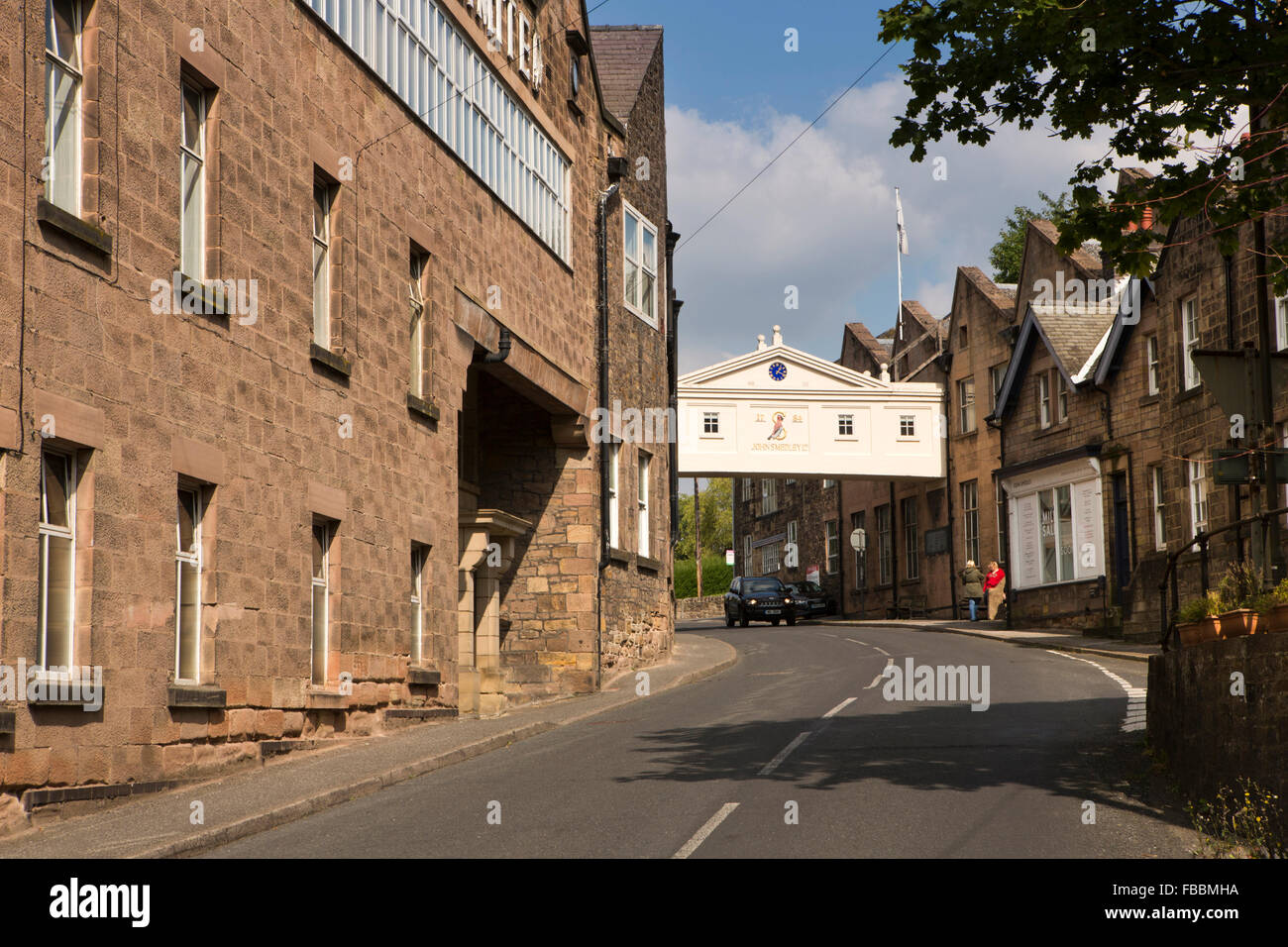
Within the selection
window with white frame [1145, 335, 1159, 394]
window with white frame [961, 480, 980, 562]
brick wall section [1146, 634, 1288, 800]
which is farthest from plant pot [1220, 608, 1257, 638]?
window with white frame [961, 480, 980, 562]

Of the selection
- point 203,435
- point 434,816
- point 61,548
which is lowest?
point 434,816

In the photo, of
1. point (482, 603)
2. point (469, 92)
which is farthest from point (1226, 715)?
point (482, 603)

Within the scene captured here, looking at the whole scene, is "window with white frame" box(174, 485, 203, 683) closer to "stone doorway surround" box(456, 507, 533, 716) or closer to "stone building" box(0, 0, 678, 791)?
"stone building" box(0, 0, 678, 791)

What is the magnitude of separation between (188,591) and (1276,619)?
917cm

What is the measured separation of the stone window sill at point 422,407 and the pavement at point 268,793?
401 centimetres

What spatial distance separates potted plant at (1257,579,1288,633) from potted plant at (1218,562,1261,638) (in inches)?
4.0

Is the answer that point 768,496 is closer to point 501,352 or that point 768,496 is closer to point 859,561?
point 859,561

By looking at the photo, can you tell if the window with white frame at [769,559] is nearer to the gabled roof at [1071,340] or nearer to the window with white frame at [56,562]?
Result: the gabled roof at [1071,340]

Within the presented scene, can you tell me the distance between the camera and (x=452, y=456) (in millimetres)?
20703

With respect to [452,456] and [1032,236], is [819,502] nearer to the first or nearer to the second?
[1032,236]

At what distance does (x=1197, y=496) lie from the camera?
30.8 metres

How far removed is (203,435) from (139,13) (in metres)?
3.69

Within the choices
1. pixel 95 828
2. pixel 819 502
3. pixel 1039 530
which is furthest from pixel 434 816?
pixel 819 502

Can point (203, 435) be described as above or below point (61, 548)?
above
